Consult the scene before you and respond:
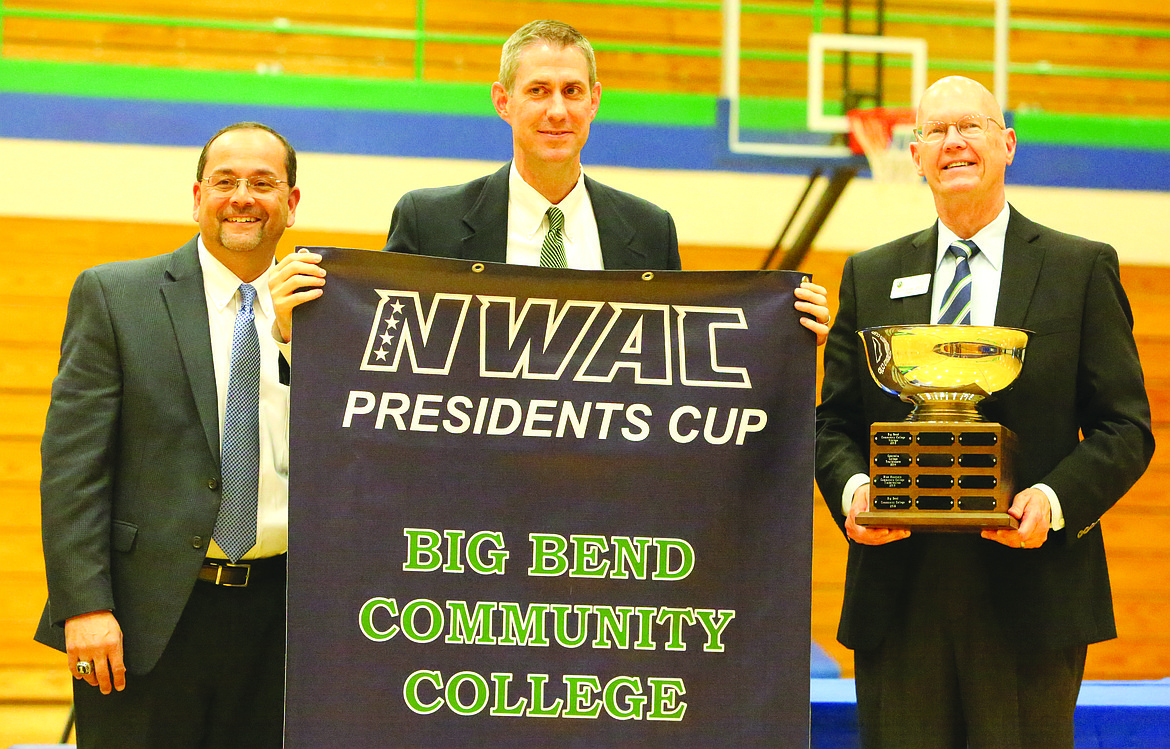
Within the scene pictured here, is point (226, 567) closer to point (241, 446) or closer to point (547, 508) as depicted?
point (241, 446)

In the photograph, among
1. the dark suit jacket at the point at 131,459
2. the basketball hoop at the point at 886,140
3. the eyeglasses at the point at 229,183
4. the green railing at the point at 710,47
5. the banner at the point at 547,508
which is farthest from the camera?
the green railing at the point at 710,47

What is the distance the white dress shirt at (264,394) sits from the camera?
2412 mm

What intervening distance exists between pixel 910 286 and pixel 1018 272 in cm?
22

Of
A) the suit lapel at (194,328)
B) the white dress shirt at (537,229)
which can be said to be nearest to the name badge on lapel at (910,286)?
the white dress shirt at (537,229)

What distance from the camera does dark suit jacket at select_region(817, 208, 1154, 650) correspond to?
221 centimetres

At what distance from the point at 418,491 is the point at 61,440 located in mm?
829

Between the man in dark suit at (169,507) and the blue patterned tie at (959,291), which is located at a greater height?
the blue patterned tie at (959,291)

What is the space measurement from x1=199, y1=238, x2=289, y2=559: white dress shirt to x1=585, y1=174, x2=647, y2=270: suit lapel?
2.46ft

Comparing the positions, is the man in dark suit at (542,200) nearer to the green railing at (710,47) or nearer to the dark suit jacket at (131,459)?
the dark suit jacket at (131,459)

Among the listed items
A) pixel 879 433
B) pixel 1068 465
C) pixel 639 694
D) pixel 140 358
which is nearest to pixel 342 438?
pixel 140 358

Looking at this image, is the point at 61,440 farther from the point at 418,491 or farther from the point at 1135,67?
the point at 1135,67

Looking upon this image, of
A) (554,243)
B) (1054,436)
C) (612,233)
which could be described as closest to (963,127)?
(1054,436)

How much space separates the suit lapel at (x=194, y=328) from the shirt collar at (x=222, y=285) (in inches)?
0.8

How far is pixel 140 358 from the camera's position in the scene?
2.44 m
